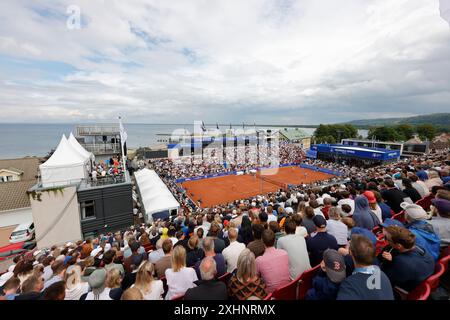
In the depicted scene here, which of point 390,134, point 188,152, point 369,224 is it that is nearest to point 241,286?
point 369,224

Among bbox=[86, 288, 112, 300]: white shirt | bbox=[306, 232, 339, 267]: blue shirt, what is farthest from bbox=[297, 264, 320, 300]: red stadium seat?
bbox=[86, 288, 112, 300]: white shirt

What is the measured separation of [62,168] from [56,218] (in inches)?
130

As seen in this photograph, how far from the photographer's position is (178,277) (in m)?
3.10

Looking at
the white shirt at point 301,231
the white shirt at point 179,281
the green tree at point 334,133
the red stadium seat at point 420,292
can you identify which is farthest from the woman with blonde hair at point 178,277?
the green tree at point 334,133

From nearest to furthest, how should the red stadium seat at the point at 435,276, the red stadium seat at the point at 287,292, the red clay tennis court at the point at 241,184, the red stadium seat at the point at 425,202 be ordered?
the red stadium seat at the point at 435,276 → the red stadium seat at the point at 287,292 → the red stadium seat at the point at 425,202 → the red clay tennis court at the point at 241,184

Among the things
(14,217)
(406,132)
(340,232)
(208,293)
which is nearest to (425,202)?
(340,232)

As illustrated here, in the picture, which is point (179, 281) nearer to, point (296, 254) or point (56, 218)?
point (296, 254)

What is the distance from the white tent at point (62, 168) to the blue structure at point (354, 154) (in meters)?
46.8

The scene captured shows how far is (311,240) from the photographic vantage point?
11.5 feet

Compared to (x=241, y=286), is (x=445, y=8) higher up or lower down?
higher up

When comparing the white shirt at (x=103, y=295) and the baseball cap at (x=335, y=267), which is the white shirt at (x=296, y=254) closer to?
the baseball cap at (x=335, y=267)

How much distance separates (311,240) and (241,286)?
1606 mm

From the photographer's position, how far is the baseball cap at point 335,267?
2.45 m
